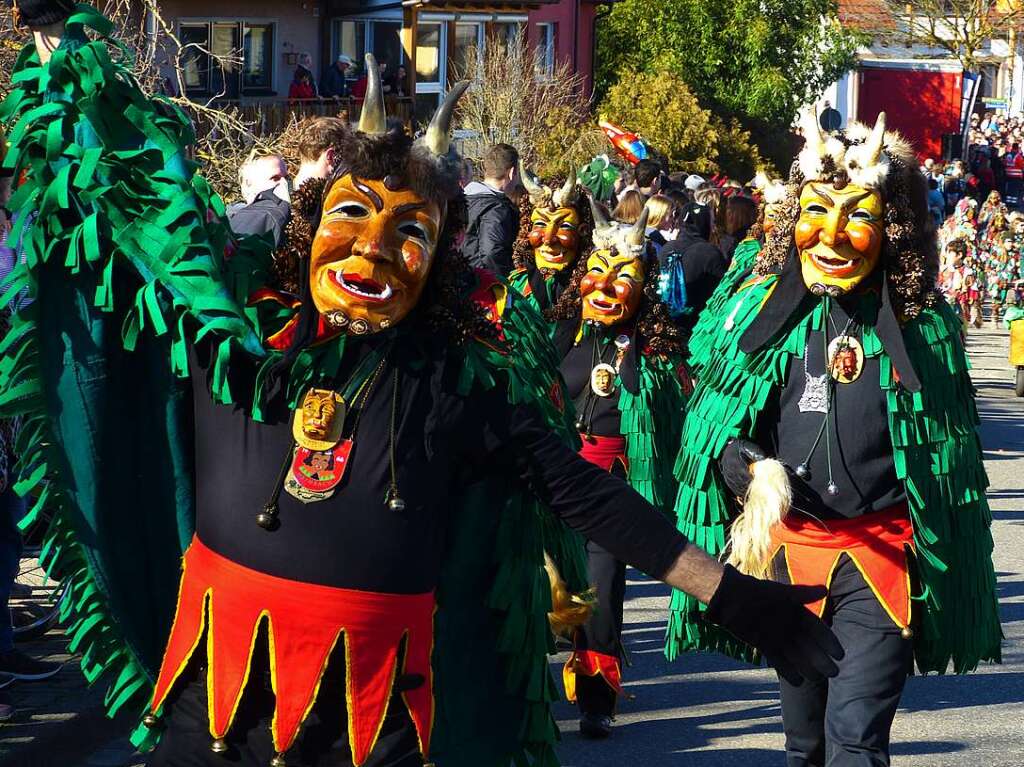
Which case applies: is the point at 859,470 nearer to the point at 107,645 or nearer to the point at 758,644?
the point at 758,644

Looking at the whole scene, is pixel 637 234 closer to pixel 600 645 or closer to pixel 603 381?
pixel 603 381

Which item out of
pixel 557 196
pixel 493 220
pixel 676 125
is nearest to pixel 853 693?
pixel 557 196

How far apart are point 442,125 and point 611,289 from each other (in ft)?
11.9

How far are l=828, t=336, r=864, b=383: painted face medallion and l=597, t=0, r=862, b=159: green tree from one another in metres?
28.1

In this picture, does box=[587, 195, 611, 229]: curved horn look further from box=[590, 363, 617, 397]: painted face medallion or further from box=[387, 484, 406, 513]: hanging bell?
box=[387, 484, 406, 513]: hanging bell

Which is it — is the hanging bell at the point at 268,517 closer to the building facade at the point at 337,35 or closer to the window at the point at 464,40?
the building facade at the point at 337,35

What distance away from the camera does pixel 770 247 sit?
5.07 metres

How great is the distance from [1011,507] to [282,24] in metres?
17.3

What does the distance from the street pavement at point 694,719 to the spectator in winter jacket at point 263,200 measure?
1843 mm

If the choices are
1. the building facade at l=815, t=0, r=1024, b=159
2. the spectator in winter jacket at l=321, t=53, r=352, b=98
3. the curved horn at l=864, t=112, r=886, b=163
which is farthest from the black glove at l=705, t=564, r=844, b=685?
the building facade at l=815, t=0, r=1024, b=159

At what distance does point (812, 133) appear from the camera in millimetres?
5051

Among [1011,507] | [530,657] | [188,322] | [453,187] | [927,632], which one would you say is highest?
[453,187]

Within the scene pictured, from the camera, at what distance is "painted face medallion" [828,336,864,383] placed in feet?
16.0

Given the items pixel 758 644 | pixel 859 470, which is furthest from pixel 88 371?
pixel 859 470
